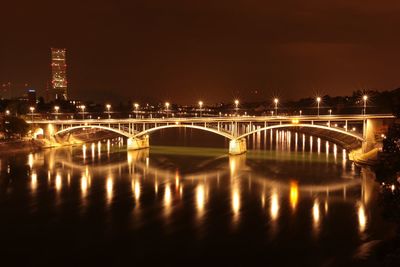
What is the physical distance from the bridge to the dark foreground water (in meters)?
3.16

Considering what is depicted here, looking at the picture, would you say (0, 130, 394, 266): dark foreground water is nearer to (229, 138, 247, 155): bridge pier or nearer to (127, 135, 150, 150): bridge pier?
(229, 138, 247, 155): bridge pier

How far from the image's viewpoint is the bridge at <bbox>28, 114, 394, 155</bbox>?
37.8 meters

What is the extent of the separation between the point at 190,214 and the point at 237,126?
2541cm

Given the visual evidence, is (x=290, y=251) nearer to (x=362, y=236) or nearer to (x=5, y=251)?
(x=362, y=236)

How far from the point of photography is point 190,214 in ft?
72.0

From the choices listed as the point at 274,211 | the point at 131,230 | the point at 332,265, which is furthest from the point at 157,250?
the point at 274,211

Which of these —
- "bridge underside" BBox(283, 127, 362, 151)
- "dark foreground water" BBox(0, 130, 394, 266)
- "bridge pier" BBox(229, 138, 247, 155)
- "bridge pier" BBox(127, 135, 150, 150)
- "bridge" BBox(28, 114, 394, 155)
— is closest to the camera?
"dark foreground water" BBox(0, 130, 394, 266)

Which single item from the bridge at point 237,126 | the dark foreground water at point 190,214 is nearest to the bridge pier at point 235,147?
the bridge at point 237,126

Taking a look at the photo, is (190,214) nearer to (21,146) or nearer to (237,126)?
(237,126)

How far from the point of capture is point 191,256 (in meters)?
16.3

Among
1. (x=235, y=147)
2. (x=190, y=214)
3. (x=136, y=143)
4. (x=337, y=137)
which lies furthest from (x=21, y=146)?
(x=337, y=137)

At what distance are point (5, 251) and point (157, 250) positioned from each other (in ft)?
17.5

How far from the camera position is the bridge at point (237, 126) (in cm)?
Answer: 3778

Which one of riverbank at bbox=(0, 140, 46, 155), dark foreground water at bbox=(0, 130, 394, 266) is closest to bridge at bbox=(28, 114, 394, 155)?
riverbank at bbox=(0, 140, 46, 155)
